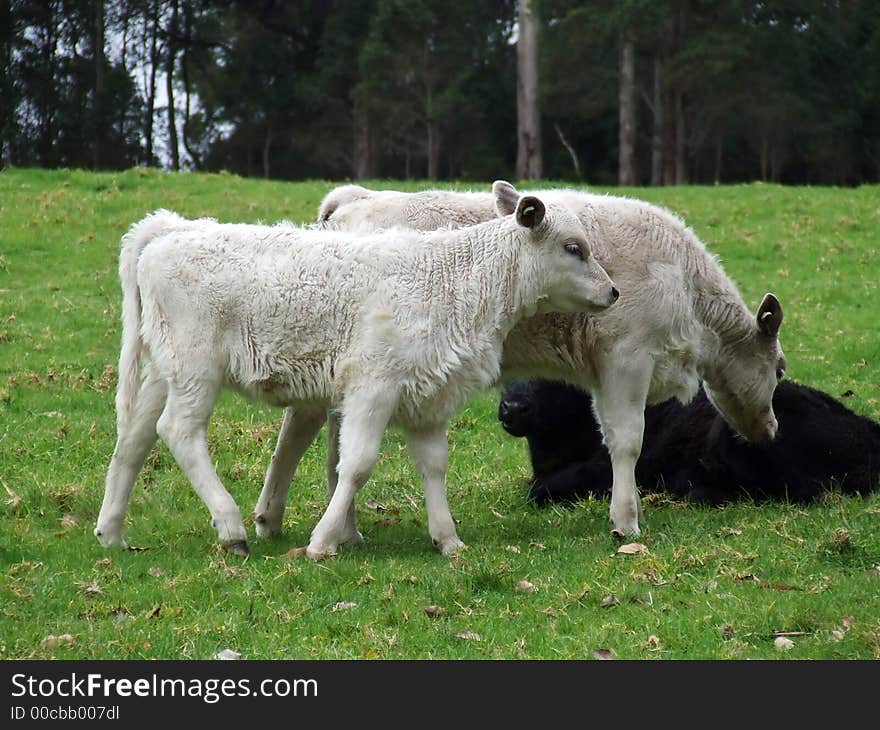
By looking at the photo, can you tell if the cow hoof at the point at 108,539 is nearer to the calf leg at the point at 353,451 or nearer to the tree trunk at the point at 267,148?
the calf leg at the point at 353,451

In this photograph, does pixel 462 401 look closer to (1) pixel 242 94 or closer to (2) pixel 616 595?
(2) pixel 616 595

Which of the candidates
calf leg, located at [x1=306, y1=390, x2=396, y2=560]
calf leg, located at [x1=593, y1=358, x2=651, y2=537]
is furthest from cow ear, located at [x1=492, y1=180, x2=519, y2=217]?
calf leg, located at [x1=306, y1=390, x2=396, y2=560]

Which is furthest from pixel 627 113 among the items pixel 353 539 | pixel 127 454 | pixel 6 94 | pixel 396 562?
pixel 396 562

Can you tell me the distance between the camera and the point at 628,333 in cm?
Answer: 920

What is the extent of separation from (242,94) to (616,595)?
4133 centimetres

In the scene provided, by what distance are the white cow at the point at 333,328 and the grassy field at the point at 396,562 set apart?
60 centimetres

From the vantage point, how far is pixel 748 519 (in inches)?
369

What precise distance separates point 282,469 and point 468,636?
10.1 feet

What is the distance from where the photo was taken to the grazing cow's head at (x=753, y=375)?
10039 mm

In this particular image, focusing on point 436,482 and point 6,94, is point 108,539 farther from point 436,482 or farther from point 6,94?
point 6,94

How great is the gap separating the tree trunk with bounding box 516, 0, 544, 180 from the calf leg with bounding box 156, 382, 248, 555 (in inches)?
1192

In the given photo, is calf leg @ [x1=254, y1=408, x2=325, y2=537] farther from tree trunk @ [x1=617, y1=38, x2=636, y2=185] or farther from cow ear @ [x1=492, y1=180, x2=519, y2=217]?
tree trunk @ [x1=617, y1=38, x2=636, y2=185]

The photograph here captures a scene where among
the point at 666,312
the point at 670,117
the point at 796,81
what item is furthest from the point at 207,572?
the point at 796,81

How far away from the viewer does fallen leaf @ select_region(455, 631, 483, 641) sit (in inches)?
267
